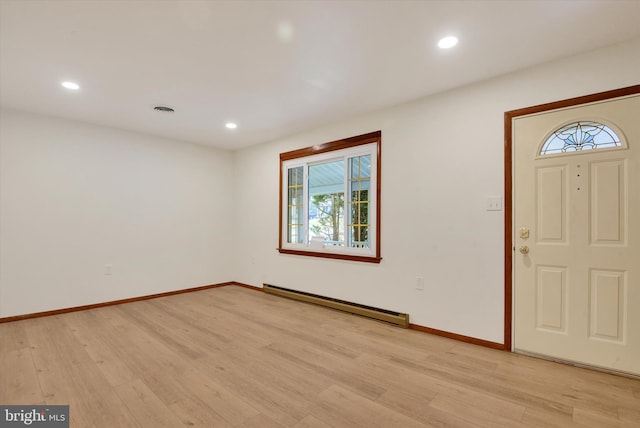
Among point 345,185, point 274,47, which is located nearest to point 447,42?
point 274,47

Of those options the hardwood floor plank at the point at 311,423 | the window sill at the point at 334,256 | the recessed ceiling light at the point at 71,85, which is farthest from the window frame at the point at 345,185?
the recessed ceiling light at the point at 71,85

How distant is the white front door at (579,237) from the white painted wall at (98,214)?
4.71m

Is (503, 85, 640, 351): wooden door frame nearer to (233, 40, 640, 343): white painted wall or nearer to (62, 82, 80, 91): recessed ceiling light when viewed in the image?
(233, 40, 640, 343): white painted wall

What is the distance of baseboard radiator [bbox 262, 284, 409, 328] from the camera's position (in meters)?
3.39

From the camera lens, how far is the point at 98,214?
422 centimetres

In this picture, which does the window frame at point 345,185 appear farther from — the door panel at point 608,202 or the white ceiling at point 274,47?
the door panel at point 608,202

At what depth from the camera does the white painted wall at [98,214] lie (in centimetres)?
365

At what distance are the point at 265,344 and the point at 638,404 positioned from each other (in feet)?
9.02

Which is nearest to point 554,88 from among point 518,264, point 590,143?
point 590,143

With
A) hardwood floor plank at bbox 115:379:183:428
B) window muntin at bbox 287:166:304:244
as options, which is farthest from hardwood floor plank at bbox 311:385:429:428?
window muntin at bbox 287:166:304:244

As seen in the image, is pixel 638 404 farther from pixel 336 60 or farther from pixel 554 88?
pixel 336 60

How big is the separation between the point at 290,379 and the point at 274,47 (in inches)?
101

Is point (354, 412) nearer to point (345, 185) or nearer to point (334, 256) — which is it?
point (334, 256)

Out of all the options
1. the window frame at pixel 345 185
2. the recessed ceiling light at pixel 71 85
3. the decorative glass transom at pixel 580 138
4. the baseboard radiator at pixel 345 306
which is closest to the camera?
the decorative glass transom at pixel 580 138
